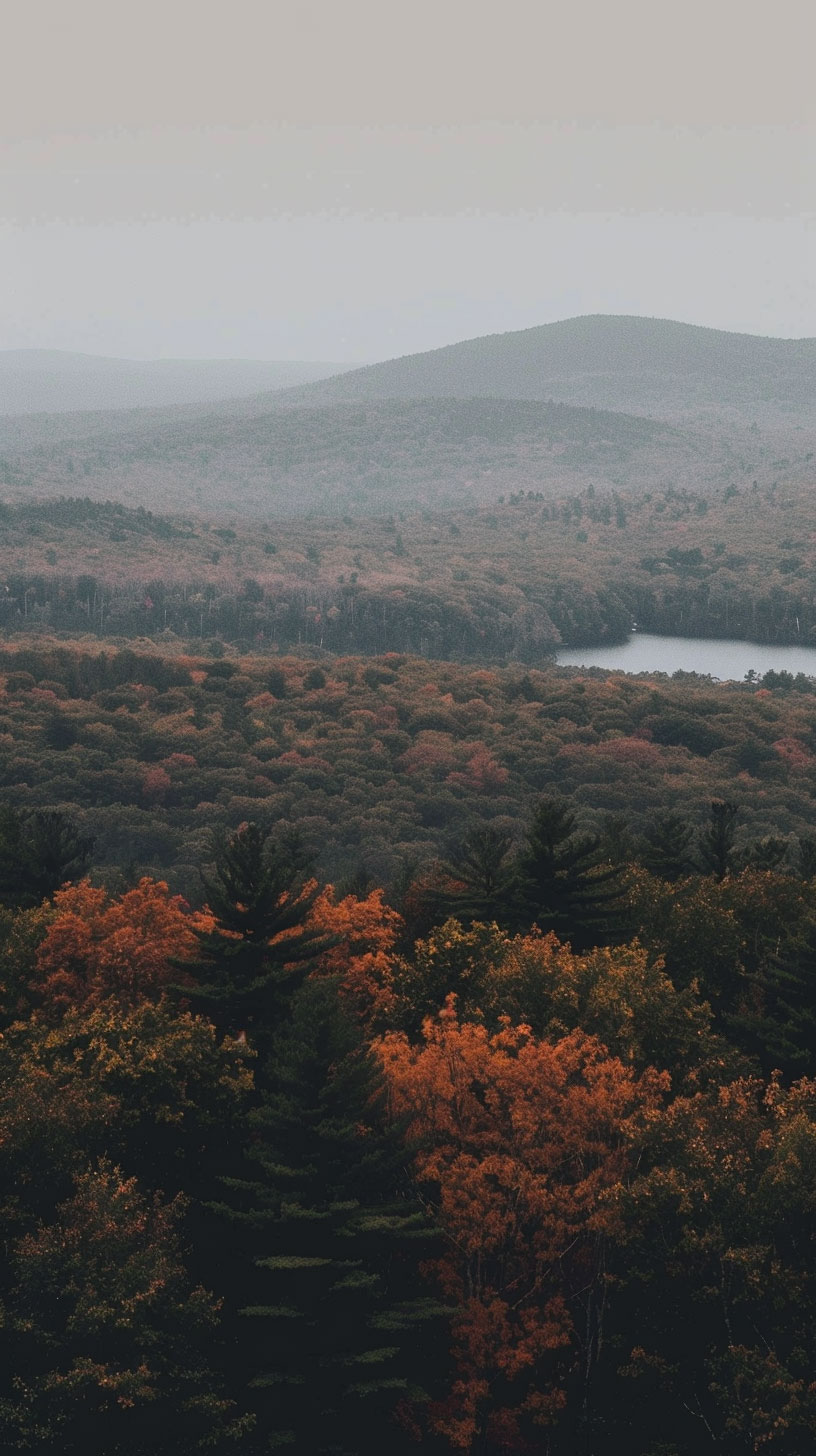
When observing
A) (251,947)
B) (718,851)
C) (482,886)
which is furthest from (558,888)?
(718,851)

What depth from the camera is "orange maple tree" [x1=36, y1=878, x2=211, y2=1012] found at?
5700 centimetres

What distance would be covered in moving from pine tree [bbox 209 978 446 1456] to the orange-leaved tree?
1263 millimetres

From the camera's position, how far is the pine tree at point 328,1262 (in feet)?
129

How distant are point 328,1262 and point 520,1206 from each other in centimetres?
601

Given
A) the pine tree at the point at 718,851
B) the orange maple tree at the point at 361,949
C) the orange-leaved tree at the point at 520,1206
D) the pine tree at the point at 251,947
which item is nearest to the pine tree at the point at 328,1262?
the orange-leaved tree at the point at 520,1206

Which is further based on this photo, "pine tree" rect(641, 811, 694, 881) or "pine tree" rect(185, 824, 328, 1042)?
"pine tree" rect(641, 811, 694, 881)

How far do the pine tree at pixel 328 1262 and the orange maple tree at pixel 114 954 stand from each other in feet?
43.5

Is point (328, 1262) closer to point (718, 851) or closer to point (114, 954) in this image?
point (114, 954)

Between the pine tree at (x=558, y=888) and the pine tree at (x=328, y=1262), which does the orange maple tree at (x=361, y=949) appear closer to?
the pine tree at (x=558, y=888)

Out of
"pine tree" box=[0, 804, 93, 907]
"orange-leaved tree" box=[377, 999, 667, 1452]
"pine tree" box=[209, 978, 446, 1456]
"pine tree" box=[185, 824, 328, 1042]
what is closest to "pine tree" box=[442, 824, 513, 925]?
"pine tree" box=[185, 824, 328, 1042]

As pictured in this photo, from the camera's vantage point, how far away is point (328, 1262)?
39.5 metres

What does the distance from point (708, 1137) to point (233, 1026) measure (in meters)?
18.3

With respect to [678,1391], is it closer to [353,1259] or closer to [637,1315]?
[637,1315]

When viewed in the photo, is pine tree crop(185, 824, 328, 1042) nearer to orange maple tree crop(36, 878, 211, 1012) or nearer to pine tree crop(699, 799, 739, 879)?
orange maple tree crop(36, 878, 211, 1012)
